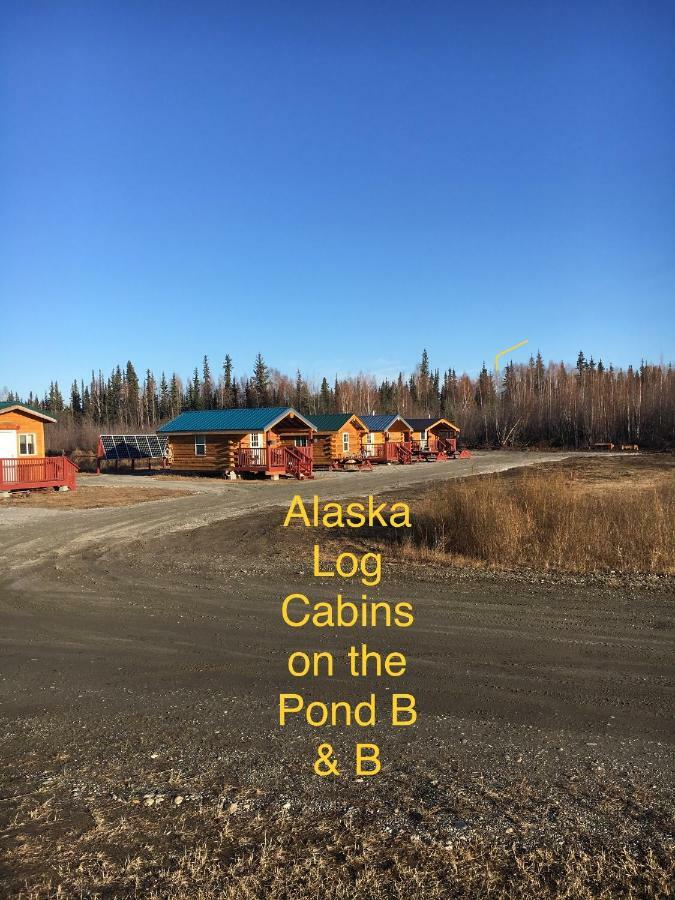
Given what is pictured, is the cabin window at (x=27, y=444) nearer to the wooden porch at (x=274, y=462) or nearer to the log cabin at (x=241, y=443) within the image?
the log cabin at (x=241, y=443)

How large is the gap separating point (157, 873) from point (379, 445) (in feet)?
152

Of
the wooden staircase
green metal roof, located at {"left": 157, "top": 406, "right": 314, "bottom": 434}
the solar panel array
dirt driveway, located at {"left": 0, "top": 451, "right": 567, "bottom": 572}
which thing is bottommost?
dirt driveway, located at {"left": 0, "top": 451, "right": 567, "bottom": 572}

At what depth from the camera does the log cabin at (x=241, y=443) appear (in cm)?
3612

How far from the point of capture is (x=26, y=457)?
2900 cm

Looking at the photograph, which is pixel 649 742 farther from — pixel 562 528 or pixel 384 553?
pixel 384 553

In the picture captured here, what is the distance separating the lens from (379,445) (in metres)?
49.6

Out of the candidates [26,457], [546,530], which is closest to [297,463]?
[26,457]

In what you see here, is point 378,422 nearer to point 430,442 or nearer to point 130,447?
point 430,442

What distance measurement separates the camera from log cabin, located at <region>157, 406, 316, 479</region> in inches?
1422

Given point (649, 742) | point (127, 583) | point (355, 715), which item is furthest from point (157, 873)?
point (127, 583)

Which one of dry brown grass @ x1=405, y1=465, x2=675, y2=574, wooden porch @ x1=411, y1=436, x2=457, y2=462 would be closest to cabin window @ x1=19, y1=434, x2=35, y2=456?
dry brown grass @ x1=405, y1=465, x2=675, y2=574

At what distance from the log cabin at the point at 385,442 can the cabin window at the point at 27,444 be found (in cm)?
2306

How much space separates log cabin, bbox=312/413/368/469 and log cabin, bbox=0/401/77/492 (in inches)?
676

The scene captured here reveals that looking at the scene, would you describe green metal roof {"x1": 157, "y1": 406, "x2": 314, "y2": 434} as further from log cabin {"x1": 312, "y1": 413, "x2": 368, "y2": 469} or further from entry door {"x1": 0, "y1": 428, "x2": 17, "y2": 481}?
entry door {"x1": 0, "y1": 428, "x2": 17, "y2": 481}
